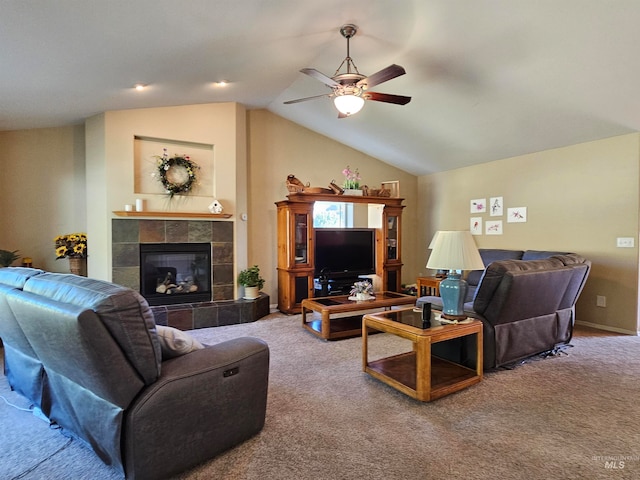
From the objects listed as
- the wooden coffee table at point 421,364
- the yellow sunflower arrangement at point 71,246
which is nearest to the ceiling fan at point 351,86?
the wooden coffee table at point 421,364

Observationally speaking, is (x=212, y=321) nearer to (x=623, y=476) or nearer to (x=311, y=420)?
A: (x=311, y=420)

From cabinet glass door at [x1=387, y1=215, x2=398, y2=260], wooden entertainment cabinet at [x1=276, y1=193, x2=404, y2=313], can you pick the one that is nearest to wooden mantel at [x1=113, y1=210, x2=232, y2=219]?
wooden entertainment cabinet at [x1=276, y1=193, x2=404, y2=313]

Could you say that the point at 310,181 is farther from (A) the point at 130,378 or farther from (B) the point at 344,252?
(A) the point at 130,378

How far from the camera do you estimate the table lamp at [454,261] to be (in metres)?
2.68

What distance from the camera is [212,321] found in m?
4.56

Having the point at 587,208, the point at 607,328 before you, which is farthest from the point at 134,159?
the point at 607,328

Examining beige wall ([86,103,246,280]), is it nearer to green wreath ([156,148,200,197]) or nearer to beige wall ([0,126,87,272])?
green wreath ([156,148,200,197])

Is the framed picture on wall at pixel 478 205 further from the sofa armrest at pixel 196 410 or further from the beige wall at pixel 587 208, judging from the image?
the sofa armrest at pixel 196 410

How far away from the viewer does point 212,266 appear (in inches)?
193

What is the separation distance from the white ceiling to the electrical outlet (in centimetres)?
123

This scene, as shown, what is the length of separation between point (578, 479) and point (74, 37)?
13.5 feet

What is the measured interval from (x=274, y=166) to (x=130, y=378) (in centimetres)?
456

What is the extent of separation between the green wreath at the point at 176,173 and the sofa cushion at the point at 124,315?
317 cm

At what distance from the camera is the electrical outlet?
4.01m
